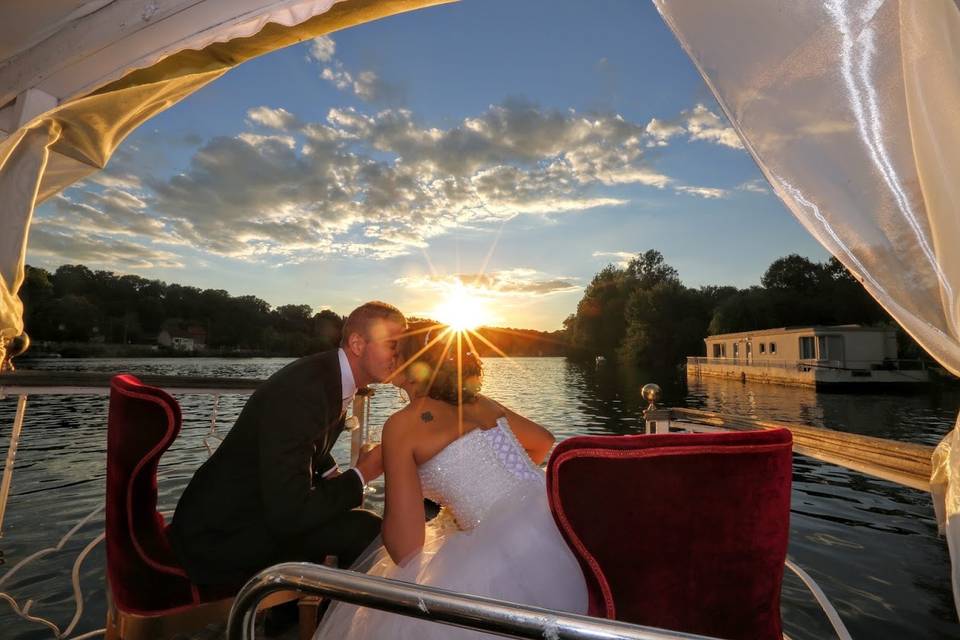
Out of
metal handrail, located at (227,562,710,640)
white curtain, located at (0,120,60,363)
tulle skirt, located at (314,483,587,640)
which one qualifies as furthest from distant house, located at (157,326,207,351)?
metal handrail, located at (227,562,710,640)

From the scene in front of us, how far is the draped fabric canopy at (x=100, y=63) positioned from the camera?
2598 millimetres

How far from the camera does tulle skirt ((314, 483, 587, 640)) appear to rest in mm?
1702

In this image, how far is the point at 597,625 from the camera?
76cm

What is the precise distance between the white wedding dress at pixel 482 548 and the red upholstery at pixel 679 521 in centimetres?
47

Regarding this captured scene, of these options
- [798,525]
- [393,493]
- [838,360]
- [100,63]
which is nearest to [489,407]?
[393,493]

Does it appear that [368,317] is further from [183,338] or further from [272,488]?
[183,338]

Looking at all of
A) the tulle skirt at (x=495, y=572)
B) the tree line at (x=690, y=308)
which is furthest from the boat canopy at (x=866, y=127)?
the tree line at (x=690, y=308)

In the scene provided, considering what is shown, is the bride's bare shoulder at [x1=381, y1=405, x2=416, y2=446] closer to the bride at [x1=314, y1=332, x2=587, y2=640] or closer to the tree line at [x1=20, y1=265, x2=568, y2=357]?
the bride at [x1=314, y1=332, x2=587, y2=640]

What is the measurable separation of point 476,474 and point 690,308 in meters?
77.2

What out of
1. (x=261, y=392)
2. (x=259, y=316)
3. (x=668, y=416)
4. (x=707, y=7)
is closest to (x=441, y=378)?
(x=261, y=392)

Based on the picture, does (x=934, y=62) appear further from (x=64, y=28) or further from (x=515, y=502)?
(x=64, y=28)

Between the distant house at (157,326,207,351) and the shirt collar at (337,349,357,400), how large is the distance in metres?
59.0

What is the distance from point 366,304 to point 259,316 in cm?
5265

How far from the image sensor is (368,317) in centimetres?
245
